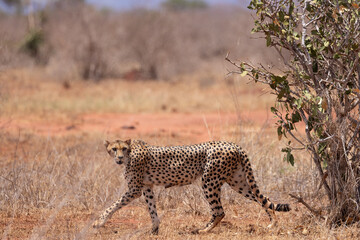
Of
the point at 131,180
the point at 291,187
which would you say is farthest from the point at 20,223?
the point at 291,187

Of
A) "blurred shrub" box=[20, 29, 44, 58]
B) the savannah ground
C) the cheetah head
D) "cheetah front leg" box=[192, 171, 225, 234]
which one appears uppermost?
the cheetah head

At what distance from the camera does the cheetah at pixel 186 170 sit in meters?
5.28

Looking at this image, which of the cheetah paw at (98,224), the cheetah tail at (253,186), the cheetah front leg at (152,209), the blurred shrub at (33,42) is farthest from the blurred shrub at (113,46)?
the cheetah paw at (98,224)

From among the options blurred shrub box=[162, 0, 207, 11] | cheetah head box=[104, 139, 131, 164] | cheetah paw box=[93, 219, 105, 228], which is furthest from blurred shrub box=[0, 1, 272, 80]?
blurred shrub box=[162, 0, 207, 11]

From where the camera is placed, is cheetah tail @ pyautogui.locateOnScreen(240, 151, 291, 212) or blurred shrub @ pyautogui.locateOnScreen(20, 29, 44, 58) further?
blurred shrub @ pyautogui.locateOnScreen(20, 29, 44, 58)

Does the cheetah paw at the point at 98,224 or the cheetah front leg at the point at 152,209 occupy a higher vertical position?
the cheetah front leg at the point at 152,209

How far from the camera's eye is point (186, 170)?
17.6ft

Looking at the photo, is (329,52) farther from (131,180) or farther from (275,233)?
(131,180)

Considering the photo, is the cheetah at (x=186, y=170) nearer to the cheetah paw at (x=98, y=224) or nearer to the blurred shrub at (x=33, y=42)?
the cheetah paw at (x=98, y=224)

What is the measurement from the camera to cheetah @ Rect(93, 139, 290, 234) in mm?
5277

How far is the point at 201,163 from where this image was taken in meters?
5.37

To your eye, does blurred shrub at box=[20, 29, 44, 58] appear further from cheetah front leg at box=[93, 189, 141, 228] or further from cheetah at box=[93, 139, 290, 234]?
cheetah front leg at box=[93, 189, 141, 228]

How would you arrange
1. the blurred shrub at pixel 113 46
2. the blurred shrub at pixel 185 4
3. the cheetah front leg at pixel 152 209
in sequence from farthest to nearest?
the blurred shrub at pixel 185 4 → the blurred shrub at pixel 113 46 → the cheetah front leg at pixel 152 209

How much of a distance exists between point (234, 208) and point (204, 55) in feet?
79.1
